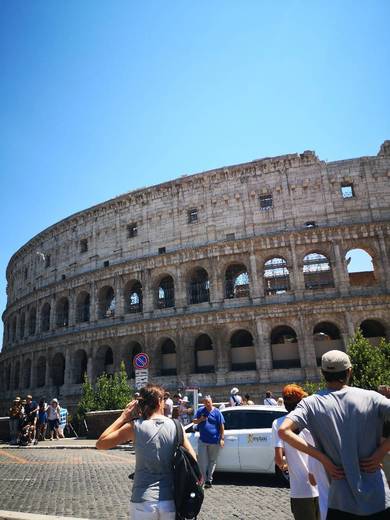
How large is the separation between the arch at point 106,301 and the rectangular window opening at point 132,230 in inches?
163

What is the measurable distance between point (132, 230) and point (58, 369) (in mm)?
12777

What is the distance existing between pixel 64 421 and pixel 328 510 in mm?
17404

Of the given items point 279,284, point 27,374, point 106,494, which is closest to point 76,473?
point 106,494

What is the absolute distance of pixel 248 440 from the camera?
7.72 meters

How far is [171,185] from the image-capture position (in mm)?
26562

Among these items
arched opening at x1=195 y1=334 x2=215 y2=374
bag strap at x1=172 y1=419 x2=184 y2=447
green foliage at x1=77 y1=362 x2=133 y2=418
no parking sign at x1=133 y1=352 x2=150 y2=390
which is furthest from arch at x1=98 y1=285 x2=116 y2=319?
bag strap at x1=172 y1=419 x2=184 y2=447

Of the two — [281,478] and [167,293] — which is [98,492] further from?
[167,293]

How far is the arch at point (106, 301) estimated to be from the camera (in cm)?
2792

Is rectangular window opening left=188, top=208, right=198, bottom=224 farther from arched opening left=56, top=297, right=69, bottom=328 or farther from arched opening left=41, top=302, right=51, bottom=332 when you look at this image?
arched opening left=41, top=302, right=51, bottom=332

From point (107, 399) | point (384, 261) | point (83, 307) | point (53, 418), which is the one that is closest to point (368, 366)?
point (384, 261)

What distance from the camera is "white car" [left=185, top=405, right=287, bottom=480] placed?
7539mm

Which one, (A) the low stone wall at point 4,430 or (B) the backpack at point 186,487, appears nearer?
(B) the backpack at point 186,487

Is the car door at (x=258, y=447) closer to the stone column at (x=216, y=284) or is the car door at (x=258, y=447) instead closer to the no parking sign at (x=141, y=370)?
the no parking sign at (x=141, y=370)

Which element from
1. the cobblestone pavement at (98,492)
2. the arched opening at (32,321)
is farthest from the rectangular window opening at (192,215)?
the arched opening at (32,321)
